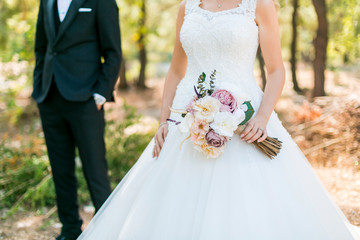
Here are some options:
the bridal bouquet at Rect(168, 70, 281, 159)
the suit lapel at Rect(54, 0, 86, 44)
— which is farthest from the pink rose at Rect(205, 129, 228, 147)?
the suit lapel at Rect(54, 0, 86, 44)

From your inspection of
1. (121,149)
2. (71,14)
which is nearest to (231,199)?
(71,14)

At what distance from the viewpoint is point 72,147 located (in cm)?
322

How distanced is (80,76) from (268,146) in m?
1.73

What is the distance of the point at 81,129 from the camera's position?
9.73 feet

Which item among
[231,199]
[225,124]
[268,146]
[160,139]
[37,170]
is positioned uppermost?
[225,124]

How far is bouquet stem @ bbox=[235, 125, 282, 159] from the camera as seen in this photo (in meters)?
1.94

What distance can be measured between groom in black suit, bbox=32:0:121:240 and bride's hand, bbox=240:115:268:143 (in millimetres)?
1464

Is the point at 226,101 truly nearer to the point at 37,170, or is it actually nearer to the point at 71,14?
the point at 71,14

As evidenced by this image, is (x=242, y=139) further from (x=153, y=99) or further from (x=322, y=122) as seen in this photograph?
(x=153, y=99)

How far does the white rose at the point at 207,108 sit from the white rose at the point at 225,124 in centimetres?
3

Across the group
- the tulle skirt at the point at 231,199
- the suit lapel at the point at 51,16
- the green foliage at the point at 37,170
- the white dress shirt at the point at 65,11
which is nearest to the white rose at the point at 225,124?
the tulle skirt at the point at 231,199

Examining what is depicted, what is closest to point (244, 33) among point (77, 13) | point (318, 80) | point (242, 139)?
point (242, 139)

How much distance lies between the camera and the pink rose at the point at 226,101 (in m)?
1.78

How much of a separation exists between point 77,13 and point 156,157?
1451 millimetres
